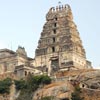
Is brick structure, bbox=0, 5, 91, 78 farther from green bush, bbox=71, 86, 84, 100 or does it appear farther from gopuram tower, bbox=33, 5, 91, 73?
green bush, bbox=71, 86, 84, 100

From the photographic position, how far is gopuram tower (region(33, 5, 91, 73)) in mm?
93062

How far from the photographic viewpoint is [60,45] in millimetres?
95125

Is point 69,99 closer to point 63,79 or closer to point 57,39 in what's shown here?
point 63,79

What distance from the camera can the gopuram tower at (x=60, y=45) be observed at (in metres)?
93.1

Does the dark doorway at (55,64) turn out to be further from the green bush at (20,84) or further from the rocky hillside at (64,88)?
the green bush at (20,84)

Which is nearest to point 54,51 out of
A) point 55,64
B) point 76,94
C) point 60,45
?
point 60,45

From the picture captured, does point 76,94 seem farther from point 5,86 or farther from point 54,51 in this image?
point 54,51

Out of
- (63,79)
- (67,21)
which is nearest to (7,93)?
(63,79)

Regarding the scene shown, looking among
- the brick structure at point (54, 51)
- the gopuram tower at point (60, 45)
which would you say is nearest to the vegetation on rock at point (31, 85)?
the brick structure at point (54, 51)

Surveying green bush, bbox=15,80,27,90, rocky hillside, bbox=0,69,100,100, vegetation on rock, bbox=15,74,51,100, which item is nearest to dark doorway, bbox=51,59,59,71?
rocky hillside, bbox=0,69,100,100

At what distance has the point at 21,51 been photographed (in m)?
97.1

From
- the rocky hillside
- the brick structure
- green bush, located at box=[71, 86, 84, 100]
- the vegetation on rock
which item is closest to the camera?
green bush, located at box=[71, 86, 84, 100]

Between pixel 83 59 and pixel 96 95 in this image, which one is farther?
pixel 83 59

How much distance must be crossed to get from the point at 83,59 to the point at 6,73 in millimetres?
14301
